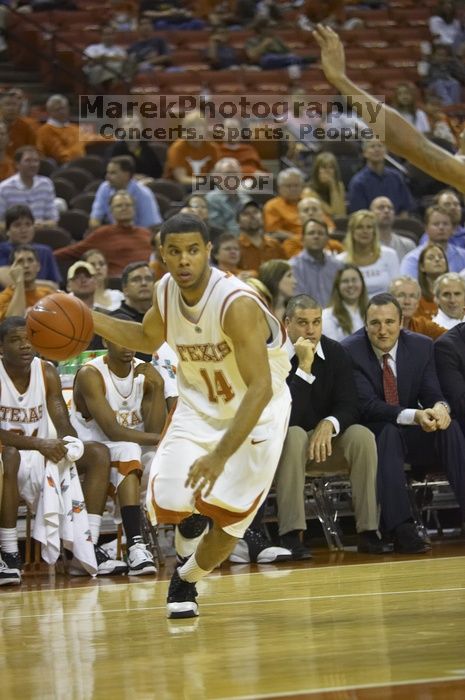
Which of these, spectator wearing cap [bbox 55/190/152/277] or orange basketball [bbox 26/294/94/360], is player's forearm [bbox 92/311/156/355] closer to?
orange basketball [bbox 26/294/94/360]

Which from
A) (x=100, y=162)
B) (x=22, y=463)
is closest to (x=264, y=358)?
(x=22, y=463)

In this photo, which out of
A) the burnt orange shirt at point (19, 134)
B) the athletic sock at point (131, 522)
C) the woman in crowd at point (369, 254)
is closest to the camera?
the athletic sock at point (131, 522)

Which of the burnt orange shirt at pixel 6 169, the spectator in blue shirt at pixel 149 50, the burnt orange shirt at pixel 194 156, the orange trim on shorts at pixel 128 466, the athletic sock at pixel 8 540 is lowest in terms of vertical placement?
the athletic sock at pixel 8 540

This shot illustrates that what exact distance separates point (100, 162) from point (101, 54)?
10.2 ft

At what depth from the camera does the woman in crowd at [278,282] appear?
8484 mm

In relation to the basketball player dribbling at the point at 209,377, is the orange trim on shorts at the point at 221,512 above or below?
below

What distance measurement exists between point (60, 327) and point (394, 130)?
160cm

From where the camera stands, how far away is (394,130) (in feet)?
12.4

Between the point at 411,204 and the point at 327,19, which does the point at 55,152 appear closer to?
the point at 411,204

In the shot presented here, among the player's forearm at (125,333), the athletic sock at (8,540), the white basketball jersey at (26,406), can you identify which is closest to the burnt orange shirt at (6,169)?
the white basketball jersey at (26,406)

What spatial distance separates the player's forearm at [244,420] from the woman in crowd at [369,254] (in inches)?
195

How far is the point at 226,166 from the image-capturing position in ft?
37.0

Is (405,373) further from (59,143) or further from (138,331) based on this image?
(59,143)

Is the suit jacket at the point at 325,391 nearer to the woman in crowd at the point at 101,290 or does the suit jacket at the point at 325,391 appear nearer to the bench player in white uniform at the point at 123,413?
the bench player in white uniform at the point at 123,413
